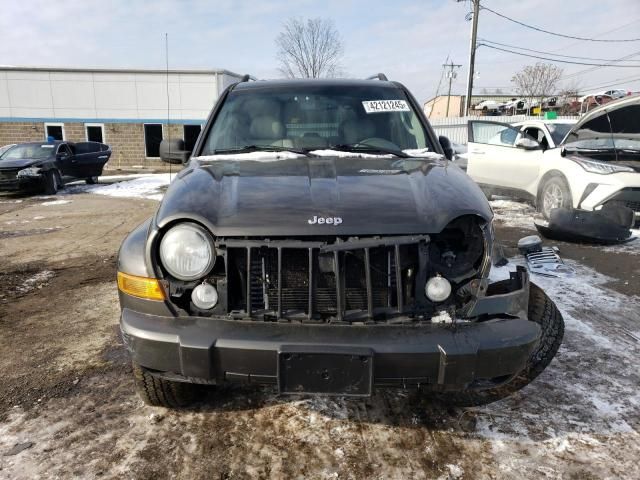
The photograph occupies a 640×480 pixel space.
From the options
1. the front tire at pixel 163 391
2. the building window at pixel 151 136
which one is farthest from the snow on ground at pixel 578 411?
the building window at pixel 151 136

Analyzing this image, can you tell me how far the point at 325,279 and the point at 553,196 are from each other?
6.62 m

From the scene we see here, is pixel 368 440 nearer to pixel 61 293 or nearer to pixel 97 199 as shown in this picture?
pixel 61 293

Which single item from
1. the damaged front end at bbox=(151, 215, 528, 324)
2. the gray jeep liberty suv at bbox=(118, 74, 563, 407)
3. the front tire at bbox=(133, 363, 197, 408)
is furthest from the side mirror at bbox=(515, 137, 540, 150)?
the front tire at bbox=(133, 363, 197, 408)

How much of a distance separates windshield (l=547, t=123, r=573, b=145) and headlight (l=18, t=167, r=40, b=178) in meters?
12.7

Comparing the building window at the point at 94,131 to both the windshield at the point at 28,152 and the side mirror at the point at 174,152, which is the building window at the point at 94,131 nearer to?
the windshield at the point at 28,152

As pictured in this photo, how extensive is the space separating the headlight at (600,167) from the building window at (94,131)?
23.6 meters

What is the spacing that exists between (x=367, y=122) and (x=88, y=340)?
2697 mm

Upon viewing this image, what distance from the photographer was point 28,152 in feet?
44.4

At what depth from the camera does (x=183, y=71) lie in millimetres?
22703

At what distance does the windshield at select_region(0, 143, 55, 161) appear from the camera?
13.3m

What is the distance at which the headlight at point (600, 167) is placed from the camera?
647cm

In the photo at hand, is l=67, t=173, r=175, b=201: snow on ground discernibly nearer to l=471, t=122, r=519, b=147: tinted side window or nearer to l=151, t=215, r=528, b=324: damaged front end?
l=471, t=122, r=519, b=147: tinted side window

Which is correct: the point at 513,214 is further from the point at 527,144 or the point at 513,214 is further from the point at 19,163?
the point at 19,163

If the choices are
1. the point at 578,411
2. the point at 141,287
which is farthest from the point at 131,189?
the point at 578,411
